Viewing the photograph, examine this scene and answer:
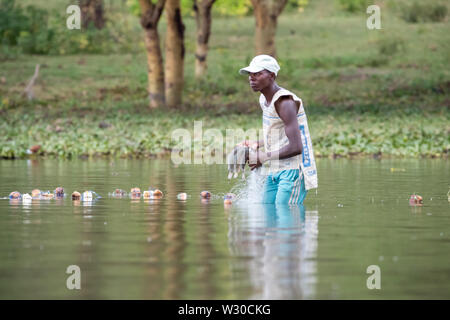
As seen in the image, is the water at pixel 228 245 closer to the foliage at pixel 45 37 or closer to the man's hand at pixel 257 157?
the man's hand at pixel 257 157

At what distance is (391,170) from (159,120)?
10766 millimetres

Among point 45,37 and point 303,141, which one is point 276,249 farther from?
point 45,37

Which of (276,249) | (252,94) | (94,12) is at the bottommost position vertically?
(276,249)

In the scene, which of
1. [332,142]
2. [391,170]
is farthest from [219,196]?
[332,142]

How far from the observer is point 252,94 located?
34.5 metres

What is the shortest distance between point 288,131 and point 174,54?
21014mm

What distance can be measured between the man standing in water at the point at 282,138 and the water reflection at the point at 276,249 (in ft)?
0.90

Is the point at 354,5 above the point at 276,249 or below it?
above

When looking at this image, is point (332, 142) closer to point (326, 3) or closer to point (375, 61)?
point (375, 61)

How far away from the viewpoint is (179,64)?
30.9 metres

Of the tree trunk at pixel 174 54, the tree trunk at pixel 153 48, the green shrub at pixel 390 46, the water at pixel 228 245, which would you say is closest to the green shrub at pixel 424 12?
the green shrub at pixel 390 46

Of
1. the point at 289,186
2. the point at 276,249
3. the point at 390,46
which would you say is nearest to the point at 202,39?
the point at 390,46

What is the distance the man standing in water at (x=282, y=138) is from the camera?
9.86 metres

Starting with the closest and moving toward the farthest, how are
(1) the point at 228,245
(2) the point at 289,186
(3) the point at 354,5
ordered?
(1) the point at 228,245 < (2) the point at 289,186 < (3) the point at 354,5
